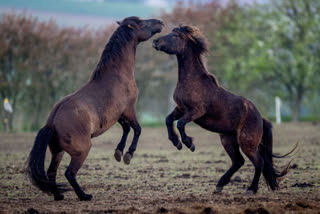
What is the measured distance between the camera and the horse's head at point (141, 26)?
30.7 ft

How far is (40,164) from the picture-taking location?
790 cm

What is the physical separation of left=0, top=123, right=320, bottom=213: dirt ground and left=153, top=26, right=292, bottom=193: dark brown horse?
486mm

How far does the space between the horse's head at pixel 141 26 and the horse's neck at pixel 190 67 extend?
778mm

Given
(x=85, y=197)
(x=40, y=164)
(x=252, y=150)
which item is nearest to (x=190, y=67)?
(x=252, y=150)

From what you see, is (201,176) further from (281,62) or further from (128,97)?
(281,62)

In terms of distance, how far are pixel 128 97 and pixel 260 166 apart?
2292 millimetres

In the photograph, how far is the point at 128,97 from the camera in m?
8.81

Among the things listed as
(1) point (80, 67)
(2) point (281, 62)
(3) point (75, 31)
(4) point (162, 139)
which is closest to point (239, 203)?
(4) point (162, 139)

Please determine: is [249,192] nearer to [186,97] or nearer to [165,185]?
[165,185]

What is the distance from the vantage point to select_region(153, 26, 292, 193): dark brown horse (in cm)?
869

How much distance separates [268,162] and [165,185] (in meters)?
1.74

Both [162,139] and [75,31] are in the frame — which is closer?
[162,139]

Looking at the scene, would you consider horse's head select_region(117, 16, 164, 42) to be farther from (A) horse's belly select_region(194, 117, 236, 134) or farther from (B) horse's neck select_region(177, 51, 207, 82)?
(A) horse's belly select_region(194, 117, 236, 134)

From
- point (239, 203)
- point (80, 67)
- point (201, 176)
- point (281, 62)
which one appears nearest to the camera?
A: point (239, 203)
